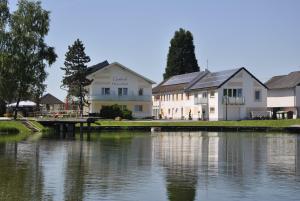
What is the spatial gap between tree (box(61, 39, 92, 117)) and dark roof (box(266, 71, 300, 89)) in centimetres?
3163

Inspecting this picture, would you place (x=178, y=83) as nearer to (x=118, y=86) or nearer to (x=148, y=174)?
(x=118, y=86)

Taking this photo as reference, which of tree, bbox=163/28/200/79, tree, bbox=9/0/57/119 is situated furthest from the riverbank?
tree, bbox=163/28/200/79

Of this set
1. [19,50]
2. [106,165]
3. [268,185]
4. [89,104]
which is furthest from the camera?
[89,104]

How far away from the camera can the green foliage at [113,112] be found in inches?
3329

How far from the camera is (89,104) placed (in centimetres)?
9250

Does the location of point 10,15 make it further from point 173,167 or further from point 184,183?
point 184,183

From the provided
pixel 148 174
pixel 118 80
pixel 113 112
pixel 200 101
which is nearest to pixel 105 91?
pixel 118 80

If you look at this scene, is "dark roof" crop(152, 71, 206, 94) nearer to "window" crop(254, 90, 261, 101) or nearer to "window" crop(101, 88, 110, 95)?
"window" crop(254, 90, 261, 101)

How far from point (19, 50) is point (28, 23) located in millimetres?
3467

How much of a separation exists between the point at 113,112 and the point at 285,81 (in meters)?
31.0

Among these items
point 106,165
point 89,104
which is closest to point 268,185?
point 106,165

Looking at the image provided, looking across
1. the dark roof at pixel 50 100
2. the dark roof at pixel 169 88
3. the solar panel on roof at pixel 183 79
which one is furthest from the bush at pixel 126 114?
the dark roof at pixel 50 100

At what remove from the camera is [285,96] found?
95.2 meters

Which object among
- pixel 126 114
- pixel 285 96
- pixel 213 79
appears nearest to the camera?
pixel 126 114
